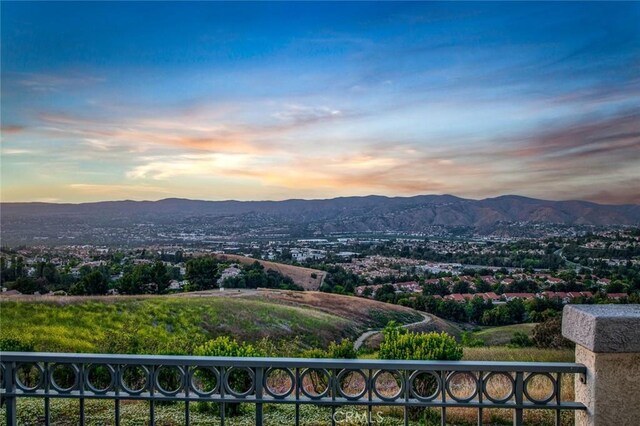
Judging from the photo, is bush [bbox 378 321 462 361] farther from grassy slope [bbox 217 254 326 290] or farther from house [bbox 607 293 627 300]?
grassy slope [bbox 217 254 326 290]

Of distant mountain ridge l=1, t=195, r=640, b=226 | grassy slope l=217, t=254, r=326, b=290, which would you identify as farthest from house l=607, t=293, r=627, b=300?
grassy slope l=217, t=254, r=326, b=290

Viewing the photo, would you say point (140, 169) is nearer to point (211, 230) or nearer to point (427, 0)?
point (211, 230)

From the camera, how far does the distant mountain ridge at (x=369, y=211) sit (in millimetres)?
11047

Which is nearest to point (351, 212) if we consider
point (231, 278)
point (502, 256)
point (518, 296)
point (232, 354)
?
point (502, 256)

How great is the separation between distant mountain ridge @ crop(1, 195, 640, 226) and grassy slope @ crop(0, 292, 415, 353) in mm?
2709

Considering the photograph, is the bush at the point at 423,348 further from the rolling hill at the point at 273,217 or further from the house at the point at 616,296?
the rolling hill at the point at 273,217

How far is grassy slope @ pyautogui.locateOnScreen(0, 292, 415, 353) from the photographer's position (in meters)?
12.3

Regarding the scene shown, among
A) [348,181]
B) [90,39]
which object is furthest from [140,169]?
[348,181]

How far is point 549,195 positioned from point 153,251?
10.7 metres

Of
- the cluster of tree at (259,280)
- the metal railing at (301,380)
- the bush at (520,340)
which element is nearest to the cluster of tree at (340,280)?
the cluster of tree at (259,280)

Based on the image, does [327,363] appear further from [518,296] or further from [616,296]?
[518,296]

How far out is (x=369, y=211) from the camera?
13.2 m

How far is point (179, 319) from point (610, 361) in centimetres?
1376

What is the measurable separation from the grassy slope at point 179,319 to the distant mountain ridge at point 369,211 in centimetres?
271
